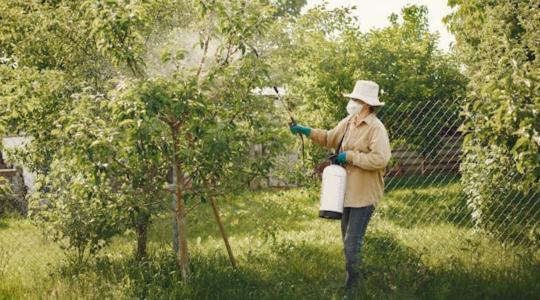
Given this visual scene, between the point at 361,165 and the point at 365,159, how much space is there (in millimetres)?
60

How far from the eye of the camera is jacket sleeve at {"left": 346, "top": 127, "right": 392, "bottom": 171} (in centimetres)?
483

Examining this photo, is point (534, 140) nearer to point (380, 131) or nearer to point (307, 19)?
point (380, 131)

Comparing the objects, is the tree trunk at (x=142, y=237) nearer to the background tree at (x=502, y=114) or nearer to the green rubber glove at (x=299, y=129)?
the green rubber glove at (x=299, y=129)

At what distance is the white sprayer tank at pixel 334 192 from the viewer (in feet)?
16.2

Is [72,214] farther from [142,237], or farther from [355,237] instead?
[355,237]

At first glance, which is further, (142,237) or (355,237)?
(142,237)

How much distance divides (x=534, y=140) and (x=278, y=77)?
3.05 meters

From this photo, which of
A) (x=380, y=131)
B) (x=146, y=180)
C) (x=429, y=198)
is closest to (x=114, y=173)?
(x=146, y=180)

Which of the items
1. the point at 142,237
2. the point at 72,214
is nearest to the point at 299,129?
the point at 142,237

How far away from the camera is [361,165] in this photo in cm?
484

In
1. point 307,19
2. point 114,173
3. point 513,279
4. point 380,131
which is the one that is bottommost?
point 513,279

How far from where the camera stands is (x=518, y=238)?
6.76 metres

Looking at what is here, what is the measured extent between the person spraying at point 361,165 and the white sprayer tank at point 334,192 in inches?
2.8

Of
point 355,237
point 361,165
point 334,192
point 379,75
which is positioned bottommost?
point 355,237
